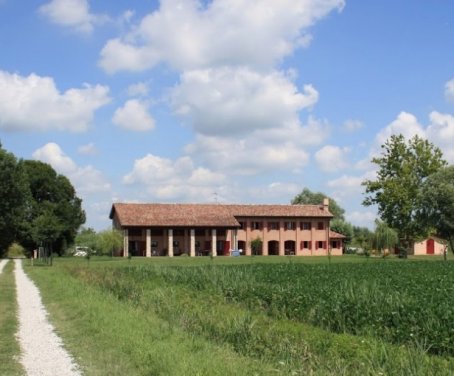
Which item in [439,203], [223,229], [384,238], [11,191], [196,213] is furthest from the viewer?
[223,229]

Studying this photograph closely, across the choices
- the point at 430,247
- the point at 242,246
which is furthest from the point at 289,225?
the point at 430,247

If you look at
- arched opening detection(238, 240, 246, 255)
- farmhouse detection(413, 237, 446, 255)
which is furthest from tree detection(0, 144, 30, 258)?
farmhouse detection(413, 237, 446, 255)

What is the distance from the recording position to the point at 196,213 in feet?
270

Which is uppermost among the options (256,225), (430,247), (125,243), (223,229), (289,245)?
(256,225)

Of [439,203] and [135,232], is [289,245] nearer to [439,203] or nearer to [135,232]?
[135,232]

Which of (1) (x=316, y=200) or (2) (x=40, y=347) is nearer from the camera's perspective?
(2) (x=40, y=347)

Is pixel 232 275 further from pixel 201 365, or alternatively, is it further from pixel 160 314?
pixel 201 365

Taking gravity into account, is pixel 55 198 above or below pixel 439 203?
above

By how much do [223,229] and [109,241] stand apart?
57.1 ft

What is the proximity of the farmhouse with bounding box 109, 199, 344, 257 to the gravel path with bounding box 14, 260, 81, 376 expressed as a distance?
59338 millimetres

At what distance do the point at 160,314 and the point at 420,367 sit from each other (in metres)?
9.52

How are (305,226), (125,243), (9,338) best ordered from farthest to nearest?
(305,226), (125,243), (9,338)

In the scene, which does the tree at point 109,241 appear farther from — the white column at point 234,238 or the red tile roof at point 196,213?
the white column at point 234,238

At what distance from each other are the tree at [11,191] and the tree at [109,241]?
11.3 metres
